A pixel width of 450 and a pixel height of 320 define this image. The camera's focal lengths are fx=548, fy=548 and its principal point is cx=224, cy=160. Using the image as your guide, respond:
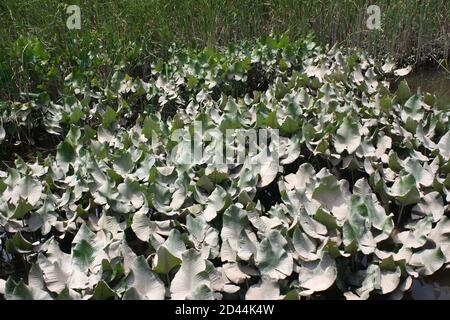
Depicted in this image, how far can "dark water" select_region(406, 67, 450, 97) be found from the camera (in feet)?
12.6

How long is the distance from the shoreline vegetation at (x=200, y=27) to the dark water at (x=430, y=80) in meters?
0.08

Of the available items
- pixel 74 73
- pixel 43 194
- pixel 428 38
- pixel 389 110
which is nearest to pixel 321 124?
pixel 389 110

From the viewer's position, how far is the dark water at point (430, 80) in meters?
3.86

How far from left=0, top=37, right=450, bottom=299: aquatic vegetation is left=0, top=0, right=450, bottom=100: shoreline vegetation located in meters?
0.62

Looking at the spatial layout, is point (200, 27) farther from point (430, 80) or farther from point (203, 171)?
point (203, 171)

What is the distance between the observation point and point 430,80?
4.04m

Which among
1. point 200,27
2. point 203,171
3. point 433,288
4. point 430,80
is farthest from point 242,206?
point 430,80

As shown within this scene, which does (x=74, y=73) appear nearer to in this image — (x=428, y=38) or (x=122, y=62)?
(x=122, y=62)

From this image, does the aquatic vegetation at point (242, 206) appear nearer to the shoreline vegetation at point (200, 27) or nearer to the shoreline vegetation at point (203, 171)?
the shoreline vegetation at point (203, 171)

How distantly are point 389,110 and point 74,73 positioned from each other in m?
1.73

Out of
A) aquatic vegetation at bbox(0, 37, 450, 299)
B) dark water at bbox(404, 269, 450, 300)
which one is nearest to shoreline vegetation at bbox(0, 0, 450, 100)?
aquatic vegetation at bbox(0, 37, 450, 299)

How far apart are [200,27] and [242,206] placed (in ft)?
7.50

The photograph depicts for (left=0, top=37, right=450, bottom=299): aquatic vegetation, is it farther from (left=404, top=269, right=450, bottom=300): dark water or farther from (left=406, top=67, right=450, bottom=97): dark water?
(left=406, top=67, right=450, bottom=97): dark water

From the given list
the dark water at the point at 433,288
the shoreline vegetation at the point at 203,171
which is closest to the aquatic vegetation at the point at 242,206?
the shoreline vegetation at the point at 203,171
